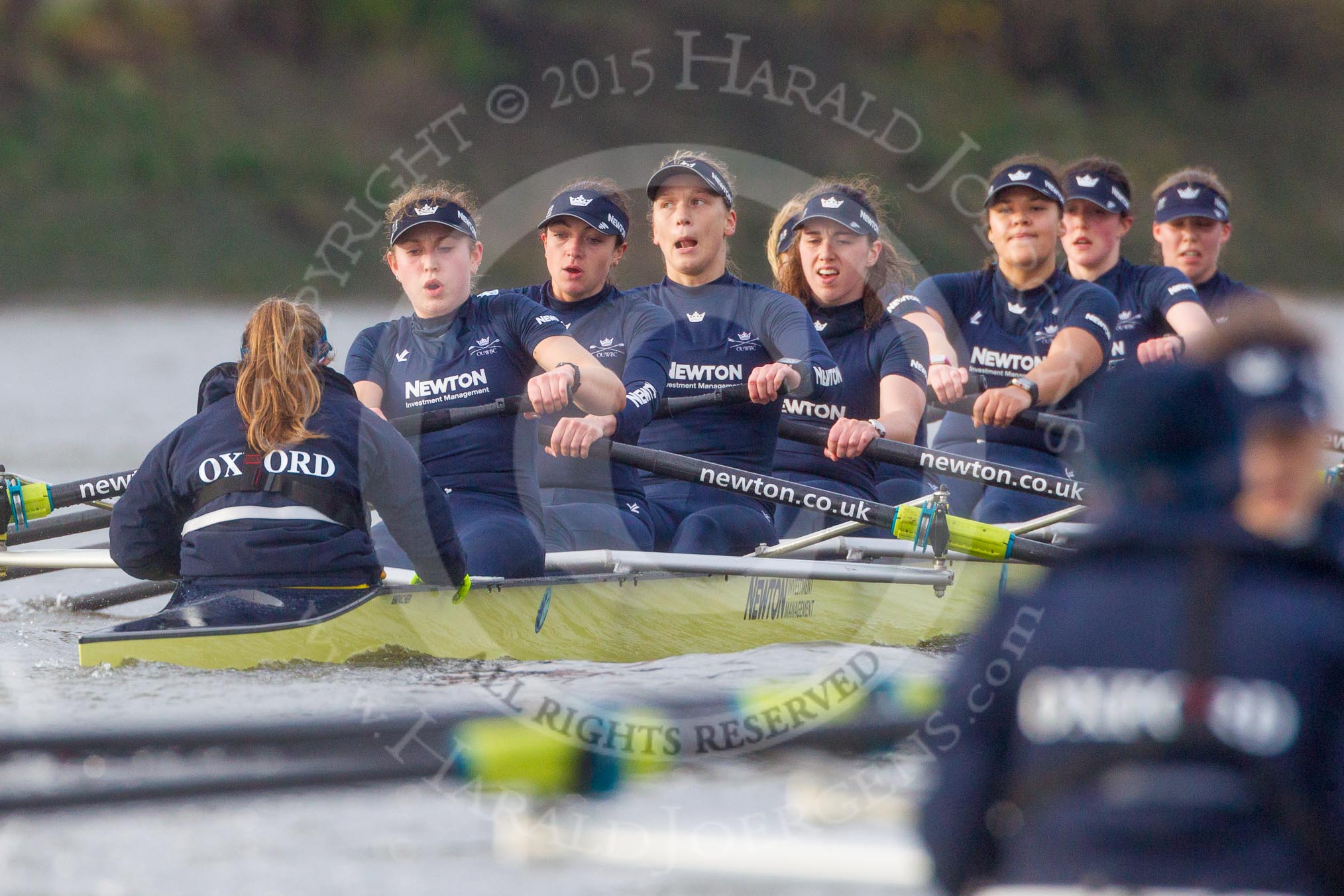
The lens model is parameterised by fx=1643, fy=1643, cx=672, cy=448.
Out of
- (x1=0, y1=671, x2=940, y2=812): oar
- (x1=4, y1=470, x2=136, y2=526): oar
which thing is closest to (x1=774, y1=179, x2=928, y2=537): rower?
(x1=4, y1=470, x2=136, y2=526): oar

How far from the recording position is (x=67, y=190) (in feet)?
86.5

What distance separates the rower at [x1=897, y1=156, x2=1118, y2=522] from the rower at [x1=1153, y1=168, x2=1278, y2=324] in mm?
1571

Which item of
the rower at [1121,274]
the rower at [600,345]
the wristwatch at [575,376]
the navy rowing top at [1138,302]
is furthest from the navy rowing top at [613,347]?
the navy rowing top at [1138,302]

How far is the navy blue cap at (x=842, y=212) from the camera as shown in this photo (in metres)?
7.10

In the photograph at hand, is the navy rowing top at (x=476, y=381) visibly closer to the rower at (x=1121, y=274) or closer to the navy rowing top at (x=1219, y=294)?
the rower at (x=1121, y=274)

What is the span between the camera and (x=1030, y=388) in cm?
Answer: 733

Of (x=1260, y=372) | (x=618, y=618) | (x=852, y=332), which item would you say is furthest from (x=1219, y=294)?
(x=1260, y=372)

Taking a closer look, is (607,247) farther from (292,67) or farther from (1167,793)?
(292,67)

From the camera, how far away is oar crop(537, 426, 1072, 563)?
6.40 meters

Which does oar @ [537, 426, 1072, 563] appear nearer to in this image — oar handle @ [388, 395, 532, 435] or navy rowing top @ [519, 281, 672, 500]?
navy rowing top @ [519, 281, 672, 500]

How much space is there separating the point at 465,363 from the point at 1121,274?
402 cm

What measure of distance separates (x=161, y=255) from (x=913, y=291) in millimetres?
20120

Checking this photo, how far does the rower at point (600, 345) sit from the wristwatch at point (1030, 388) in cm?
167

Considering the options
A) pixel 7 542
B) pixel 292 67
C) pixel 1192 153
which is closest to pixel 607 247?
pixel 7 542
